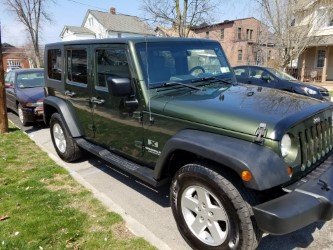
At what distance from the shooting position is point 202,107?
3.13m

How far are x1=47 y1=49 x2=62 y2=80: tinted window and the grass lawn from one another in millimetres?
1562

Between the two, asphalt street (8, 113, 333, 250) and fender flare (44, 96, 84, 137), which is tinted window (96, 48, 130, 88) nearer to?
fender flare (44, 96, 84, 137)

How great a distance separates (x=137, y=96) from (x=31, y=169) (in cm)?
288

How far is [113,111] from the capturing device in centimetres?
415

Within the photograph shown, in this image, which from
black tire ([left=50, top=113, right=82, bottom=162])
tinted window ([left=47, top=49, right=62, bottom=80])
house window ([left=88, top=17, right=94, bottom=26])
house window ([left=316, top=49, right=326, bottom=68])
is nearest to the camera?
black tire ([left=50, top=113, right=82, bottom=162])

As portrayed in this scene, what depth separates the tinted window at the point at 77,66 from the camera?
4.74m

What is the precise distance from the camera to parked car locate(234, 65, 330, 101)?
36.2 feet

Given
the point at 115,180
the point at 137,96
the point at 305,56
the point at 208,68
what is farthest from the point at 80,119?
the point at 305,56

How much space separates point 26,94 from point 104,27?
3810cm

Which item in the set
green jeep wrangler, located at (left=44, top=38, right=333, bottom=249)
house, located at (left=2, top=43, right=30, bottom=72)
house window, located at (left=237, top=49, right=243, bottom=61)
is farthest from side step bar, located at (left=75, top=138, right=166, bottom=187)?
house, located at (left=2, top=43, right=30, bottom=72)

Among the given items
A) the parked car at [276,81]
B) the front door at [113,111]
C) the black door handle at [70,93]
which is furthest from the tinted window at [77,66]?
the parked car at [276,81]

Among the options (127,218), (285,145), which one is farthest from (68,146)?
(285,145)

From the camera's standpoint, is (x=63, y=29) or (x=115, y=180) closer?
(x=115, y=180)

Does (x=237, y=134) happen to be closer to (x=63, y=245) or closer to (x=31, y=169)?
(x=63, y=245)
